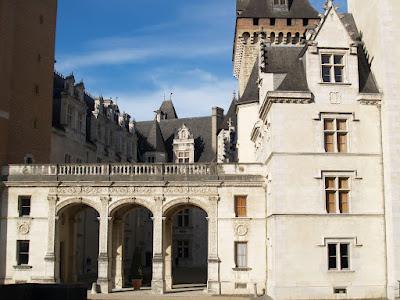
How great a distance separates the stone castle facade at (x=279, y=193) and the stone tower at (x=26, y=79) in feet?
13.6

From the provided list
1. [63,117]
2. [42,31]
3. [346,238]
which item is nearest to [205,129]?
[63,117]

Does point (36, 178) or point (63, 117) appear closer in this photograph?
point (36, 178)

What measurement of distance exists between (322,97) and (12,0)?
20571mm

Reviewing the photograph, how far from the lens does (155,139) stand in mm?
64250

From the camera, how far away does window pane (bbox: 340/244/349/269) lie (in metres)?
27.1

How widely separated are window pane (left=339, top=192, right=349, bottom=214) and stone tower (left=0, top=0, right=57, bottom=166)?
781 inches

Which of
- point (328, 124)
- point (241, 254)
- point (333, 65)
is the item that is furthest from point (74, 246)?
point (333, 65)

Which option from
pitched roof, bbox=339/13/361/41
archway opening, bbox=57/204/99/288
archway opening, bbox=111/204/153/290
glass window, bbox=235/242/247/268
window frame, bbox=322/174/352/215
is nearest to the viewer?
window frame, bbox=322/174/352/215

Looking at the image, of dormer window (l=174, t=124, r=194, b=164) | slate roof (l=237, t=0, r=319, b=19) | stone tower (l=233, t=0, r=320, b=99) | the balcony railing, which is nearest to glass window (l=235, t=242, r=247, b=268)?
the balcony railing

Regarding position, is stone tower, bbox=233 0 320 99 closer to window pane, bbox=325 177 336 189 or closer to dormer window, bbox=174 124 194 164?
dormer window, bbox=174 124 194 164

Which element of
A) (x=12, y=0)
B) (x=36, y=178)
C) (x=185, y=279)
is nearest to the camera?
(x=36, y=178)

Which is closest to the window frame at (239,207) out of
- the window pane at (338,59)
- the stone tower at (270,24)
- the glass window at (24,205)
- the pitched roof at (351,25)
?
the window pane at (338,59)

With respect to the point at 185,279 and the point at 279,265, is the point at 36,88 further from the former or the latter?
the point at 279,265

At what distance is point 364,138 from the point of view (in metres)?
27.8
